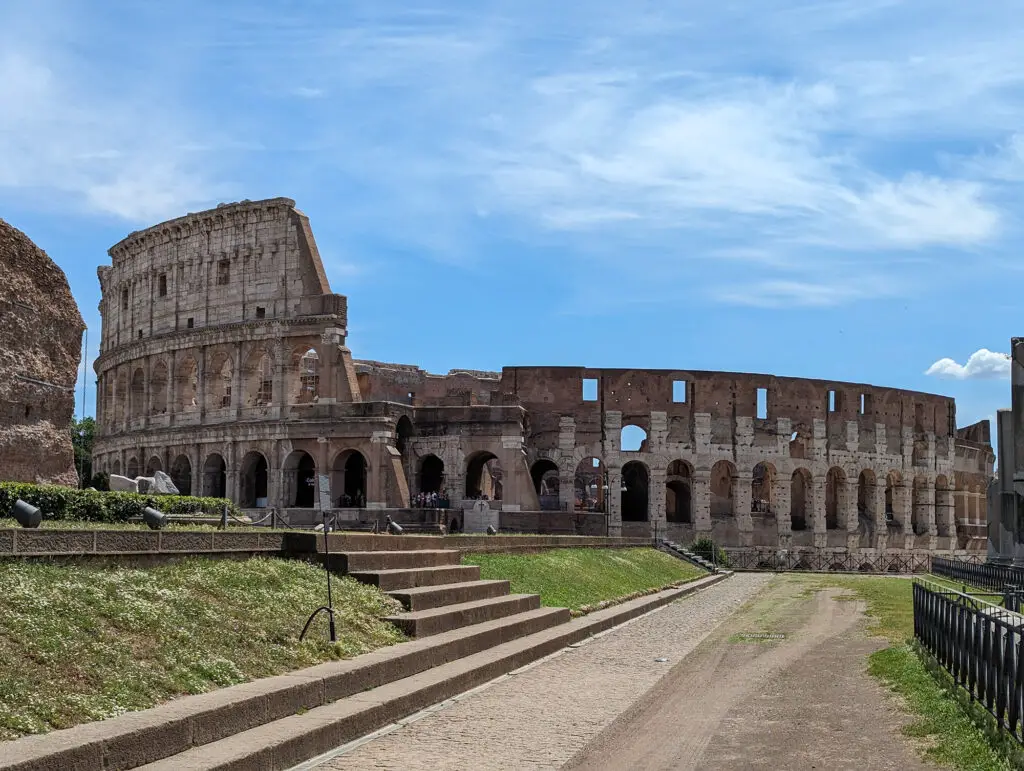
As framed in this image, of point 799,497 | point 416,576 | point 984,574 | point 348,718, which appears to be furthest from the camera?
point 799,497

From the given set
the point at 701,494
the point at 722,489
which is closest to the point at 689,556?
the point at 701,494

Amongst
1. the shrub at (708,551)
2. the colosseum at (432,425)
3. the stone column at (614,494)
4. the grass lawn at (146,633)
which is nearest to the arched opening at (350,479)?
the colosseum at (432,425)

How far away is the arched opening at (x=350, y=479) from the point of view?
4641cm

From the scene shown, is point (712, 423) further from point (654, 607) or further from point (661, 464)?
point (654, 607)

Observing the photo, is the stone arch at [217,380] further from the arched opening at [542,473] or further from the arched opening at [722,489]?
the arched opening at [722,489]

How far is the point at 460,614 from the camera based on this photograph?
576 inches

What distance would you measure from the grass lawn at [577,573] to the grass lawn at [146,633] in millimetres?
7606

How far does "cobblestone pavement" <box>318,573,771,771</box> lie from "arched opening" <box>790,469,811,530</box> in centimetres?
3871

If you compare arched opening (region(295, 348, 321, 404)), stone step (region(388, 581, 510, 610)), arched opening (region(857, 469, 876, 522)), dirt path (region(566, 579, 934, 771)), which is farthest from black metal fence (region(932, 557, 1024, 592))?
arched opening (region(295, 348, 321, 404))

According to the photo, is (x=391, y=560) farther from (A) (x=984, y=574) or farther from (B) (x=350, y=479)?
(B) (x=350, y=479)

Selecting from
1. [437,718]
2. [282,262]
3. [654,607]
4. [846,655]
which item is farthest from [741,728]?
[282,262]

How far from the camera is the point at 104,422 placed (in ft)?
191

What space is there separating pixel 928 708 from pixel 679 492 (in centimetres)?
4777

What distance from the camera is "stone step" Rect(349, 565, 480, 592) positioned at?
13.8m
